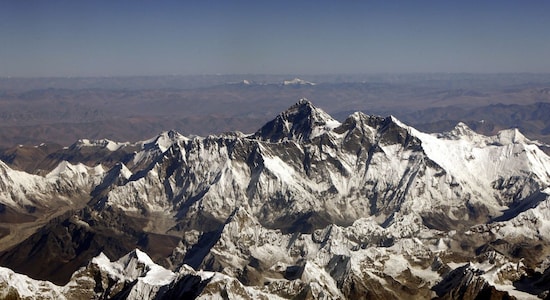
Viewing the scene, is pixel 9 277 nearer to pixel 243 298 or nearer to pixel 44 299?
pixel 44 299

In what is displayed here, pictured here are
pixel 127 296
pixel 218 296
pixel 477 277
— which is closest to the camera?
pixel 218 296

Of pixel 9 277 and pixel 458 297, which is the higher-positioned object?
pixel 9 277

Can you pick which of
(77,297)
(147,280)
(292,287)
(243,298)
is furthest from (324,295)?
(77,297)

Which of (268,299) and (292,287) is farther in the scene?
(292,287)

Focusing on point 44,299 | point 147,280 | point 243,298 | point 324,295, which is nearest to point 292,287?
point 324,295

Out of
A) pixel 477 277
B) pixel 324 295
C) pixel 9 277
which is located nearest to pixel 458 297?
pixel 477 277

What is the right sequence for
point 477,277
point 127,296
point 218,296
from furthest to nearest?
point 477,277, point 127,296, point 218,296

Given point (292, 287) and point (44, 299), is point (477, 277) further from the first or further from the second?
point (44, 299)

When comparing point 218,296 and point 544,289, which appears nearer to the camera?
point 218,296
